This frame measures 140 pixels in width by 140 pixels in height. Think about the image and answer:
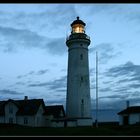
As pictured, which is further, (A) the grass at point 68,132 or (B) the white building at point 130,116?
(B) the white building at point 130,116

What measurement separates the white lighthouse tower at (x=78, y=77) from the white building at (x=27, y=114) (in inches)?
188

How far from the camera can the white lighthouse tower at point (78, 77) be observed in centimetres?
3931

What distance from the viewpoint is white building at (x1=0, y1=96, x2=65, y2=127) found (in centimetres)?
4323

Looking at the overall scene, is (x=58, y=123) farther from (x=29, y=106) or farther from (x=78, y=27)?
(x=78, y=27)

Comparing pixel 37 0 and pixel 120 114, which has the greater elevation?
pixel 37 0

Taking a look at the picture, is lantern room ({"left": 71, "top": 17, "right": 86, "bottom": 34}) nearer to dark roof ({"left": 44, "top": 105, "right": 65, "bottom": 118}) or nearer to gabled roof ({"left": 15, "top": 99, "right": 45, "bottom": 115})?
gabled roof ({"left": 15, "top": 99, "right": 45, "bottom": 115})

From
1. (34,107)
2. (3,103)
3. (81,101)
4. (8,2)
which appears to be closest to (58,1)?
(8,2)

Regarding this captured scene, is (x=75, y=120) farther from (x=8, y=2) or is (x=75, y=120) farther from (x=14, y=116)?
(x=8, y=2)

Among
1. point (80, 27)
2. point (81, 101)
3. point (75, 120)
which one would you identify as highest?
point (80, 27)

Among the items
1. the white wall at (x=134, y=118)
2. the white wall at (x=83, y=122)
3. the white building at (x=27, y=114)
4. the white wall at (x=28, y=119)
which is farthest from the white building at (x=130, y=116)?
the white wall at (x=28, y=119)

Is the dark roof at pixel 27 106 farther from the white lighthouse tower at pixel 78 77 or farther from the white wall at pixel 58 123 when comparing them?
the white lighthouse tower at pixel 78 77

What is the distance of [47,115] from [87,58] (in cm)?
1165

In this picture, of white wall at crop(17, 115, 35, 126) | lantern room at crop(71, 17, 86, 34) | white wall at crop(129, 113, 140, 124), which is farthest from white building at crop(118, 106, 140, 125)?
lantern room at crop(71, 17, 86, 34)

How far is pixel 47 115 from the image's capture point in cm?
4562
